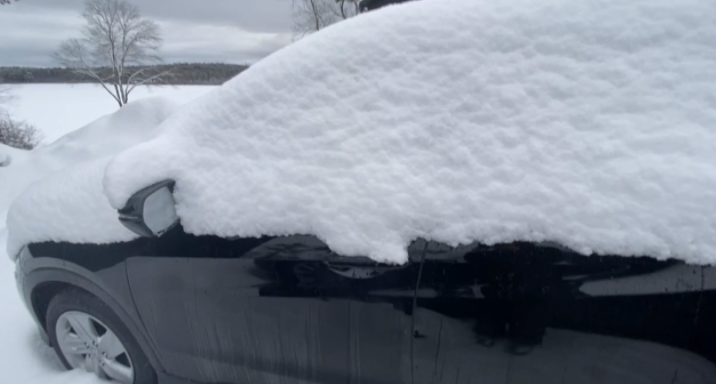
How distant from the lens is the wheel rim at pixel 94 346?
7.88 feet

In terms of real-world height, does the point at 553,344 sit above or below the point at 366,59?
below

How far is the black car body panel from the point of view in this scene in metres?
1.29

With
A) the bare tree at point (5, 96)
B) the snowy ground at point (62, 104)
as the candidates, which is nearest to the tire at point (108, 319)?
the snowy ground at point (62, 104)

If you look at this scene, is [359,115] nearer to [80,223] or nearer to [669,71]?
[669,71]

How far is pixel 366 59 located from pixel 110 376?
2.18m

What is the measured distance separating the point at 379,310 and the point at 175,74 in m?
35.8

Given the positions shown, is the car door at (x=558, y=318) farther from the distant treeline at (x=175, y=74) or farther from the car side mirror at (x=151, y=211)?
the distant treeline at (x=175, y=74)

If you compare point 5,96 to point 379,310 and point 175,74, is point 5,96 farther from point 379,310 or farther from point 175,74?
point 175,74

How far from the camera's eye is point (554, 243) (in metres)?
1.36

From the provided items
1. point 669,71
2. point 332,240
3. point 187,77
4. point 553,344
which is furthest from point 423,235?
point 187,77

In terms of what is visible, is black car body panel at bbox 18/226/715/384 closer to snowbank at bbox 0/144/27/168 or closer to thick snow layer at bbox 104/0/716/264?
thick snow layer at bbox 104/0/716/264

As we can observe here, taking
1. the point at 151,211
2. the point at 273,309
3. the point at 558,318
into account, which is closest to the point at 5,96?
the point at 151,211

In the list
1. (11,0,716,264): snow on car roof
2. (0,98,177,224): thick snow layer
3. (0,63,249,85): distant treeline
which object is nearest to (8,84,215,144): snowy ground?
(0,63,249,85): distant treeline

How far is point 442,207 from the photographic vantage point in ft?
4.84
